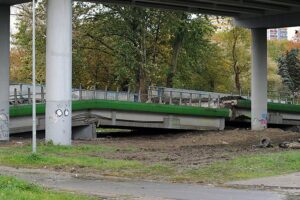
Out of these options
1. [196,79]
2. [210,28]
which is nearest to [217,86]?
[196,79]

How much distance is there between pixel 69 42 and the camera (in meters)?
28.5

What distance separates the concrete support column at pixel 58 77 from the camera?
2800cm

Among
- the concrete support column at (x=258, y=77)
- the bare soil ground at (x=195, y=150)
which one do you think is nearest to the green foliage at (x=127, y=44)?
the concrete support column at (x=258, y=77)

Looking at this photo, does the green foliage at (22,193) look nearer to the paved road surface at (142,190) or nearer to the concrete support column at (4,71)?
the paved road surface at (142,190)

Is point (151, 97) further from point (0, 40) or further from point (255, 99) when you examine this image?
point (0, 40)

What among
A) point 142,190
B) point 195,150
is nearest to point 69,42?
point 195,150

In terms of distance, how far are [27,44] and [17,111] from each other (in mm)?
17415

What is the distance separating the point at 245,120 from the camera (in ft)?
157

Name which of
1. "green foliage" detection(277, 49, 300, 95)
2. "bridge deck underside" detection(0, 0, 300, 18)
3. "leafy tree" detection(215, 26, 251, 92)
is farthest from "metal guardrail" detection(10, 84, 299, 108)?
"green foliage" detection(277, 49, 300, 95)

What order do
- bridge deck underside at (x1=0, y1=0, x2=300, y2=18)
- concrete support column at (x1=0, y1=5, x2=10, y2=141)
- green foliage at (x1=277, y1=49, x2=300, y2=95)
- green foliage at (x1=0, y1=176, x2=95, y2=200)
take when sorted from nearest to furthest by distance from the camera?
green foliage at (x1=0, y1=176, x2=95, y2=200), concrete support column at (x1=0, y1=5, x2=10, y2=141), bridge deck underside at (x1=0, y1=0, x2=300, y2=18), green foliage at (x1=277, y1=49, x2=300, y2=95)

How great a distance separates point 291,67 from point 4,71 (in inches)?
3152

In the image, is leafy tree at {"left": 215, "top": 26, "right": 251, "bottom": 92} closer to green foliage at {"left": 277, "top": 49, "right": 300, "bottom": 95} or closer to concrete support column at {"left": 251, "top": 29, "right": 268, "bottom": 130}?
green foliage at {"left": 277, "top": 49, "right": 300, "bottom": 95}

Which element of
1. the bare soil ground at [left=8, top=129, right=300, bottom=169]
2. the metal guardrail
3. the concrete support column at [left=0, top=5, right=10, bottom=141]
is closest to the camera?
the bare soil ground at [left=8, top=129, right=300, bottom=169]

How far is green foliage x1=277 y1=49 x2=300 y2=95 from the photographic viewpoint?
101562 mm
